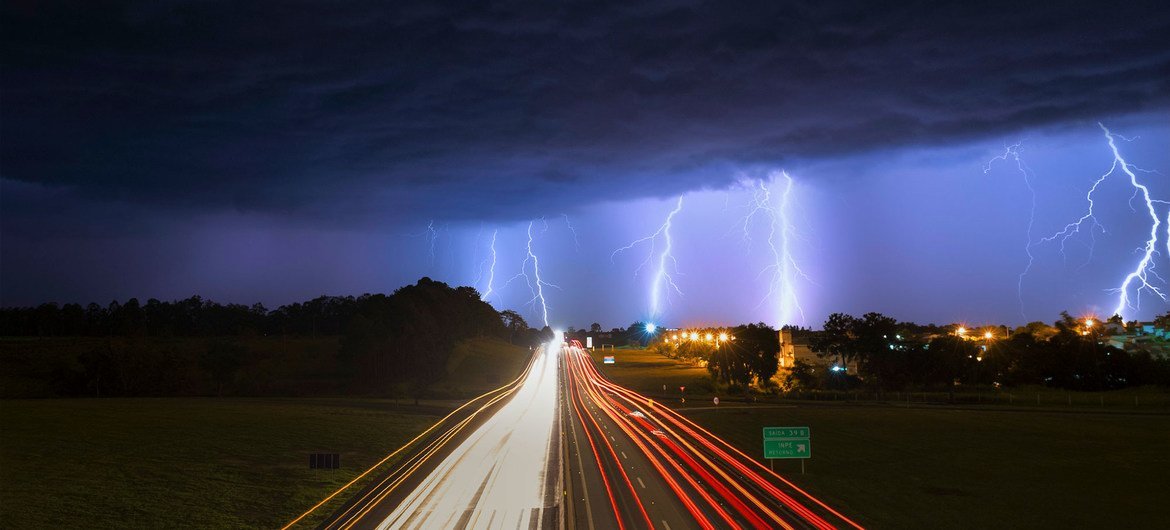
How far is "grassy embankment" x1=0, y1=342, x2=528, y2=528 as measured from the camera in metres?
35.0

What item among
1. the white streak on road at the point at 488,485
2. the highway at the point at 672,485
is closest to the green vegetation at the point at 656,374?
the highway at the point at 672,485

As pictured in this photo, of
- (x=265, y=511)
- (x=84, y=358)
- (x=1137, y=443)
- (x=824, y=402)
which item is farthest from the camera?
(x=84, y=358)

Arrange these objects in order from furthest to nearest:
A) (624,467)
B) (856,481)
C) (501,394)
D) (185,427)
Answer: (501,394) → (185,427) → (624,467) → (856,481)

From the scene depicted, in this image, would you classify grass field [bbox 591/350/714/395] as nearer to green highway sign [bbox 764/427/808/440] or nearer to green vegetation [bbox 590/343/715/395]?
green vegetation [bbox 590/343/715/395]

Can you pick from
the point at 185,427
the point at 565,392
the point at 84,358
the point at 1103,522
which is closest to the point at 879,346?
the point at 565,392

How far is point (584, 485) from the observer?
3988 cm

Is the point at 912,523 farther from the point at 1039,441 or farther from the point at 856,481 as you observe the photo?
the point at 1039,441

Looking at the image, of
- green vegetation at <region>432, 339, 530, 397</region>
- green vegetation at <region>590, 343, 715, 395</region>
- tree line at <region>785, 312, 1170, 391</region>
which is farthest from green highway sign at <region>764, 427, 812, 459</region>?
tree line at <region>785, 312, 1170, 391</region>

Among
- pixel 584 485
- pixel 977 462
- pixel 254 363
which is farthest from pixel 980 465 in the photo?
pixel 254 363

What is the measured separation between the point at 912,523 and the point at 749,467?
1419 centimetres

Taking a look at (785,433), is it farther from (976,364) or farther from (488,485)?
(976,364)

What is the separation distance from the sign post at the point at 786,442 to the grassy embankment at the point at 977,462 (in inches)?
57.5

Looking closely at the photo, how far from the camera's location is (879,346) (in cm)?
12094

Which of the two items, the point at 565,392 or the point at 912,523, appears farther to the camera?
the point at 565,392
